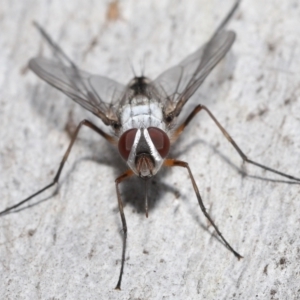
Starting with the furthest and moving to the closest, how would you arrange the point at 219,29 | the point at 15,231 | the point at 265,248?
the point at 219,29 → the point at 15,231 → the point at 265,248

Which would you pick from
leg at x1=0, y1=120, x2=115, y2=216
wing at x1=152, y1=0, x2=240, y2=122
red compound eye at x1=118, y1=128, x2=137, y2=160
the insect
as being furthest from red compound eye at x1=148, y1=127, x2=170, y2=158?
leg at x1=0, y1=120, x2=115, y2=216

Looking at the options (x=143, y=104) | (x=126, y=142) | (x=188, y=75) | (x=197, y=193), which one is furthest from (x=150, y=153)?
(x=188, y=75)

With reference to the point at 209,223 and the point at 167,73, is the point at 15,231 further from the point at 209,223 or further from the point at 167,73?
the point at 167,73

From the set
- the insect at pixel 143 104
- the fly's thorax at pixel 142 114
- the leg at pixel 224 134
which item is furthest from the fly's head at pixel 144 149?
the leg at pixel 224 134

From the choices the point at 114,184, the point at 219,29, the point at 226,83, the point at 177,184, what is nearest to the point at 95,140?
the point at 114,184

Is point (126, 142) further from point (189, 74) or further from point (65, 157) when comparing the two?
point (189, 74)

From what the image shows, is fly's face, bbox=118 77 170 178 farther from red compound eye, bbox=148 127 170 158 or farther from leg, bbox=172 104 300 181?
leg, bbox=172 104 300 181
